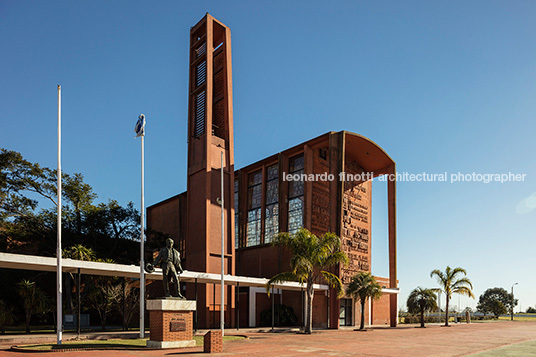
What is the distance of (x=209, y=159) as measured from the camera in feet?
133

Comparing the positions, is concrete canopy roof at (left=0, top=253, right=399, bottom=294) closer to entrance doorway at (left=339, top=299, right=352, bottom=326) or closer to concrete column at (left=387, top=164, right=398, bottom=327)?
entrance doorway at (left=339, top=299, right=352, bottom=326)

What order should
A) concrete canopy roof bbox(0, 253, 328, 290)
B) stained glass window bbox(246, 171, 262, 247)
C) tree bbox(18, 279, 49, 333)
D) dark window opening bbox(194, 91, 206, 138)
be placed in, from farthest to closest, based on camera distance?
1. stained glass window bbox(246, 171, 262, 247)
2. dark window opening bbox(194, 91, 206, 138)
3. tree bbox(18, 279, 49, 333)
4. concrete canopy roof bbox(0, 253, 328, 290)

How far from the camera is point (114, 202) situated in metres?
50.4

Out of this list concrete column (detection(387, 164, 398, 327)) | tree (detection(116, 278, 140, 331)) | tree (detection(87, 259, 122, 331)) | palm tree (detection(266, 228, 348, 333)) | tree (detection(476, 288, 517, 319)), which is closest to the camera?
palm tree (detection(266, 228, 348, 333))

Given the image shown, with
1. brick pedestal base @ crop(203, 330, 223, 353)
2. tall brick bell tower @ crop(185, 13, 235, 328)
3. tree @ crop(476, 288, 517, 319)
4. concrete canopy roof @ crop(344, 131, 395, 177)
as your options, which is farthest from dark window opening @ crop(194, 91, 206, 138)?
tree @ crop(476, 288, 517, 319)

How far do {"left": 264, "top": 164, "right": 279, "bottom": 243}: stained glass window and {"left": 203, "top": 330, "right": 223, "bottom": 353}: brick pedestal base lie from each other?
30690 millimetres

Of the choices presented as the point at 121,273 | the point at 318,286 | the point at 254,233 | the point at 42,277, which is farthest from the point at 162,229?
the point at 121,273

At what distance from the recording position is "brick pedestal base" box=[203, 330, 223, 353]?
17172 mm

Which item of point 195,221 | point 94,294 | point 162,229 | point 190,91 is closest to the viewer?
point 94,294

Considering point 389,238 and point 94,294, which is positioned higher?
point 389,238

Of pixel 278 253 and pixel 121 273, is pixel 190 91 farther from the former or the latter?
pixel 121 273

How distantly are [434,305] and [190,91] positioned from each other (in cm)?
3423

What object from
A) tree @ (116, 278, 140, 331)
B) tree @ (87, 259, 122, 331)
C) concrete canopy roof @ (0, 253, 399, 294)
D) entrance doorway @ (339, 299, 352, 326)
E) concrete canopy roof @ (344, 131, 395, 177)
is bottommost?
entrance doorway @ (339, 299, 352, 326)

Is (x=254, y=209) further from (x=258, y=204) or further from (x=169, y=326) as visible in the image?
(x=169, y=326)
